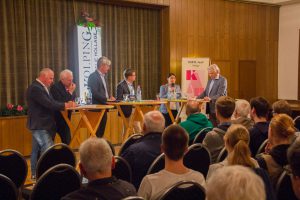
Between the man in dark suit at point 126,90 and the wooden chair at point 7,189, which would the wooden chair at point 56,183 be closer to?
the wooden chair at point 7,189

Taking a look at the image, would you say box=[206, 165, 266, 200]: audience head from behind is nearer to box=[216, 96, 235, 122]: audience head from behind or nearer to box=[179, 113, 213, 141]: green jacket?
box=[216, 96, 235, 122]: audience head from behind

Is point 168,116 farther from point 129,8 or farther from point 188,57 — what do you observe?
point 129,8

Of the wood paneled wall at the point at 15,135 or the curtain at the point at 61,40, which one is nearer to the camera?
the wood paneled wall at the point at 15,135

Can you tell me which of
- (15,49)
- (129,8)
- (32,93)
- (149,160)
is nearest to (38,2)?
(15,49)

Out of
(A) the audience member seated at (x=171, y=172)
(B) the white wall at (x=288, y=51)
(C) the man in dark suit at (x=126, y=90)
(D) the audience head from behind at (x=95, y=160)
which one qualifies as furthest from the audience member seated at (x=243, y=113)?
(B) the white wall at (x=288, y=51)

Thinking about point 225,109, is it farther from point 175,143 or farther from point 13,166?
point 13,166

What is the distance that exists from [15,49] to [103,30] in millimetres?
2053

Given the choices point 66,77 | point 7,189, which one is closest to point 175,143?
point 7,189

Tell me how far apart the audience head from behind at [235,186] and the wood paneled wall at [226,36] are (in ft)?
25.9

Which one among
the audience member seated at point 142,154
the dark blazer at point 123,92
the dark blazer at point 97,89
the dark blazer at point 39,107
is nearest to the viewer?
the audience member seated at point 142,154

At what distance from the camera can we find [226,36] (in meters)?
10.5

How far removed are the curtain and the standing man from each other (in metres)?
2.46

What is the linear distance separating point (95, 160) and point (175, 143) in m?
0.60

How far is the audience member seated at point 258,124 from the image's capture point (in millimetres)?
3742
